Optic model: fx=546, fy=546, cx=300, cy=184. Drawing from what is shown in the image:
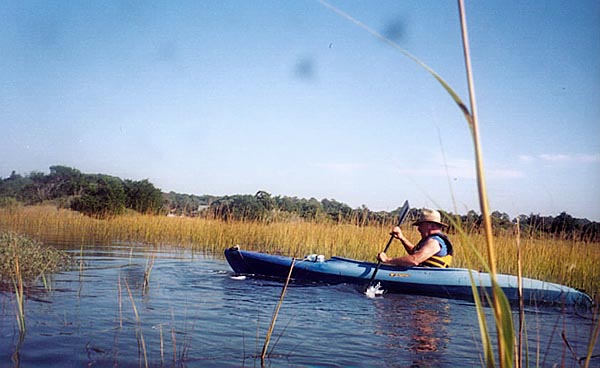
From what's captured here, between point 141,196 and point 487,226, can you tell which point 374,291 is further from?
point 141,196

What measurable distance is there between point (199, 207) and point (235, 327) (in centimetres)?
968

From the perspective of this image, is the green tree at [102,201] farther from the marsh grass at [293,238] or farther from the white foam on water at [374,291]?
the white foam on water at [374,291]

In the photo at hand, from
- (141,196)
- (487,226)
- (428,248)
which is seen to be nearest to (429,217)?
(428,248)

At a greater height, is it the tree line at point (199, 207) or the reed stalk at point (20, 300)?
the tree line at point (199, 207)

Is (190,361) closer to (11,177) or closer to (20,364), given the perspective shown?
(20,364)

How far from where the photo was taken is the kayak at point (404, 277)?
6680mm

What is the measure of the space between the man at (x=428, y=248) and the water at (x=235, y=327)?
0.54 m

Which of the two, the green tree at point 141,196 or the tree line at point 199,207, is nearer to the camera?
the tree line at point 199,207

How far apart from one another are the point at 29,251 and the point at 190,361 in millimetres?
3924

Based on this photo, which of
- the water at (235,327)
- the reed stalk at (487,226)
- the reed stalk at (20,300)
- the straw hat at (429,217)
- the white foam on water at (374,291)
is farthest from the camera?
the straw hat at (429,217)

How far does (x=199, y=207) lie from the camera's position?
1420 centimetres

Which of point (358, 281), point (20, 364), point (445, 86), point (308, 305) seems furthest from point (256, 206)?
point (445, 86)

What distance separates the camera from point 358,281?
7.53m

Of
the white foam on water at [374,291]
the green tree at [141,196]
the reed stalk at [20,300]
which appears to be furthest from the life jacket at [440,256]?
the green tree at [141,196]
